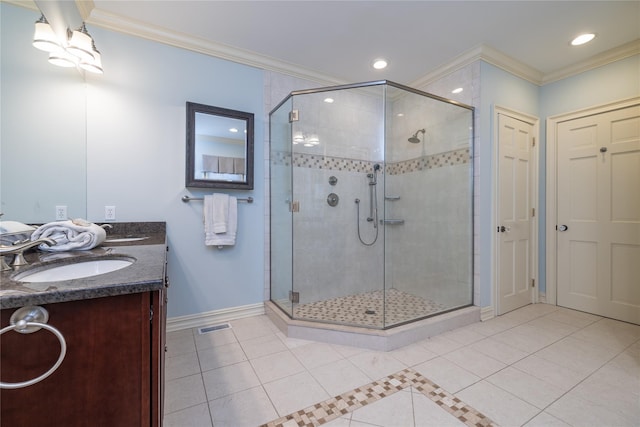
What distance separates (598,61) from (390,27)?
81.9 inches

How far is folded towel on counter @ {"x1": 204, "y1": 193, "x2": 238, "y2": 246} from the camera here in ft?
7.64

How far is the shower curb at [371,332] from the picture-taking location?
79.3 inches

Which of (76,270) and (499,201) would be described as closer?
(76,270)

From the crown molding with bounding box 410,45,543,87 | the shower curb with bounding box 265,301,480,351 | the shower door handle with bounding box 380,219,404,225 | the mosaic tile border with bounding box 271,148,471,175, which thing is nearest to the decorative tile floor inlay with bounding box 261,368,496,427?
the shower curb with bounding box 265,301,480,351

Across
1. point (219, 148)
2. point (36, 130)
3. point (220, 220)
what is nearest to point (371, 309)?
point (220, 220)

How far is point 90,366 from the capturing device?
2.39 ft

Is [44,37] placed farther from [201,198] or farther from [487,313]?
[487,313]

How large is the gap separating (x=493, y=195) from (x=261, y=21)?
2567 millimetres

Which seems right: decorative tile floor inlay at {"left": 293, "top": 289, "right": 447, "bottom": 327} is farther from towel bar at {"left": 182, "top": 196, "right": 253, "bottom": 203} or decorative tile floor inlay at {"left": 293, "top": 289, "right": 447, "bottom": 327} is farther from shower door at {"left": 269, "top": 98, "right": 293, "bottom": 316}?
towel bar at {"left": 182, "top": 196, "right": 253, "bottom": 203}

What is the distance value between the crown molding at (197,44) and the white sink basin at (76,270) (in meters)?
1.92

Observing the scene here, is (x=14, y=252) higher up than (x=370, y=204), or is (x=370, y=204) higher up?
(x=370, y=204)

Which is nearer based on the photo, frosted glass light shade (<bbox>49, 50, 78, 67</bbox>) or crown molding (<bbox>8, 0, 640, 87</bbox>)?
frosted glass light shade (<bbox>49, 50, 78, 67</bbox>)

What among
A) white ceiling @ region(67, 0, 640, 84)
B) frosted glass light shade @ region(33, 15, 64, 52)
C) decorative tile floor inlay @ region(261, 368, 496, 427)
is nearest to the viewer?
decorative tile floor inlay @ region(261, 368, 496, 427)

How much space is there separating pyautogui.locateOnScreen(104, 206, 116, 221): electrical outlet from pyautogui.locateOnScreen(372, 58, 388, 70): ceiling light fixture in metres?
2.70
